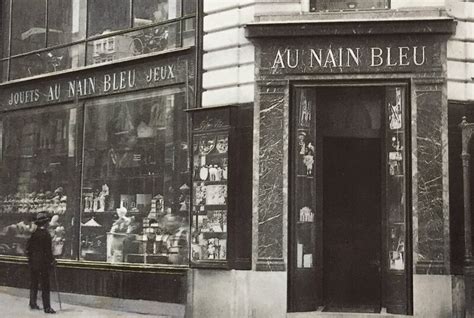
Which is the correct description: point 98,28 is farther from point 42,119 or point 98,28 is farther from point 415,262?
point 415,262

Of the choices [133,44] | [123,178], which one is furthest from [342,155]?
[133,44]

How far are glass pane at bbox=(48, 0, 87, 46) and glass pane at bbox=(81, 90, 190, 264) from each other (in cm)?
172

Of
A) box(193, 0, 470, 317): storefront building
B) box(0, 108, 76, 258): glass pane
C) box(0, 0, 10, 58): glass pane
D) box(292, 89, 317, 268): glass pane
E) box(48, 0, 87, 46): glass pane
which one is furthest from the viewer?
box(0, 0, 10, 58): glass pane

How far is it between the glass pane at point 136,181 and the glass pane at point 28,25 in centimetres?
255

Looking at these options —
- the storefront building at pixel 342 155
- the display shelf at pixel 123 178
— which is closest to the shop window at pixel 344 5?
the storefront building at pixel 342 155

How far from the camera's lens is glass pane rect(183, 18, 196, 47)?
12812 millimetres

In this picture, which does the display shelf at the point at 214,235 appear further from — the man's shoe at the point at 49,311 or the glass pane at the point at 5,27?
the glass pane at the point at 5,27

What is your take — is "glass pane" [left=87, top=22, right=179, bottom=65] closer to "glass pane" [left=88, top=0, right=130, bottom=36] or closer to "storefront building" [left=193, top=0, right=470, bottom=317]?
"glass pane" [left=88, top=0, right=130, bottom=36]

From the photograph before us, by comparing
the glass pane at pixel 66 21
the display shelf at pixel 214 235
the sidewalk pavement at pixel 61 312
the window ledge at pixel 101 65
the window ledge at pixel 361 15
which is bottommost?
the sidewalk pavement at pixel 61 312

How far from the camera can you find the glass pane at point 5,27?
16.5m

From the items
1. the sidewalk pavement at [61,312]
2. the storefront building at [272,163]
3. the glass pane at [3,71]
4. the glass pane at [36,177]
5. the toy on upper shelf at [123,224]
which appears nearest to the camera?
the storefront building at [272,163]

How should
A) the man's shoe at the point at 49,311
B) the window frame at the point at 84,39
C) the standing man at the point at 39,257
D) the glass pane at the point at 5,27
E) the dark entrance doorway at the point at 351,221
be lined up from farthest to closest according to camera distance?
the glass pane at the point at 5,27 → the standing man at the point at 39,257 → the window frame at the point at 84,39 → the man's shoe at the point at 49,311 → the dark entrance doorway at the point at 351,221

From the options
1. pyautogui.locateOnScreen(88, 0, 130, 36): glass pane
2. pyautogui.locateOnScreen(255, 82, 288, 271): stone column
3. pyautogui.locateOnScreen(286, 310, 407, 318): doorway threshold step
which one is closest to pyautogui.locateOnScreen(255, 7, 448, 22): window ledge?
pyautogui.locateOnScreen(255, 82, 288, 271): stone column

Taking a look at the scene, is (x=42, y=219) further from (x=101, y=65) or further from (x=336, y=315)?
(x=336, y=315)
